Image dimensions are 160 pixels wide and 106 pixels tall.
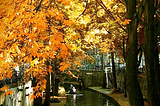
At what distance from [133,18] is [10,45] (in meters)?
3.96

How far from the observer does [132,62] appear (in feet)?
23.8

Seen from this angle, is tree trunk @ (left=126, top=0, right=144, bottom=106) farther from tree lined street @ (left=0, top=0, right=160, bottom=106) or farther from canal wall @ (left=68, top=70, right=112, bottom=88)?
canal wall @ (left=68, top=70, right=112, bottom=88)

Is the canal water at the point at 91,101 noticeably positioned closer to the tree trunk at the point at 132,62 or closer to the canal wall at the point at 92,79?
the tree trunk at the point at 132,62

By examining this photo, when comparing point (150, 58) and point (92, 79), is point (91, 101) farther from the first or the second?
point (92, 79)

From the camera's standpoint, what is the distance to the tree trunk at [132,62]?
712 centimetres

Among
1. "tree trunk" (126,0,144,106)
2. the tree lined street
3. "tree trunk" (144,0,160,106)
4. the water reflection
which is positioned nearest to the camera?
the tree lined street

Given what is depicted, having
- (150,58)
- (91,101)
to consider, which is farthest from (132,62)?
(91,101)

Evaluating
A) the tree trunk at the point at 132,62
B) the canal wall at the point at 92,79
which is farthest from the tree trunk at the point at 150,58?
the canal wall at the point at 92,79

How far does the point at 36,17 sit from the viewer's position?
5.39 m

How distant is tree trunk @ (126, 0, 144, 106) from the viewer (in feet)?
23.4

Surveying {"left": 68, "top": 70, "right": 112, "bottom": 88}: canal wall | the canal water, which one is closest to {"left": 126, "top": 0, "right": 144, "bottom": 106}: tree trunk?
the canal water

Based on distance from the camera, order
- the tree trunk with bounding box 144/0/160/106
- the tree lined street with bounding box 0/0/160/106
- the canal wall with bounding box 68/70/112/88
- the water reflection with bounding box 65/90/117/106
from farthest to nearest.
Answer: the canal wall with bounding box 68/70/112/88 < the water reflection with bounding box 65/90/117/106 < the tree trunk with bounding box 144/0/160/106 < the tree lined street with bounding box 0/0/160/106

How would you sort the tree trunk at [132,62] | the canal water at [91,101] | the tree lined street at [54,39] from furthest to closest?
1. the canal water at [91,101]
2. the tree trunk at [132,62]
3. the tree lined street at [54,39]

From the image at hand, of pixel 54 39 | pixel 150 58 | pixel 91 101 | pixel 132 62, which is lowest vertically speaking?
pixel 91 101
